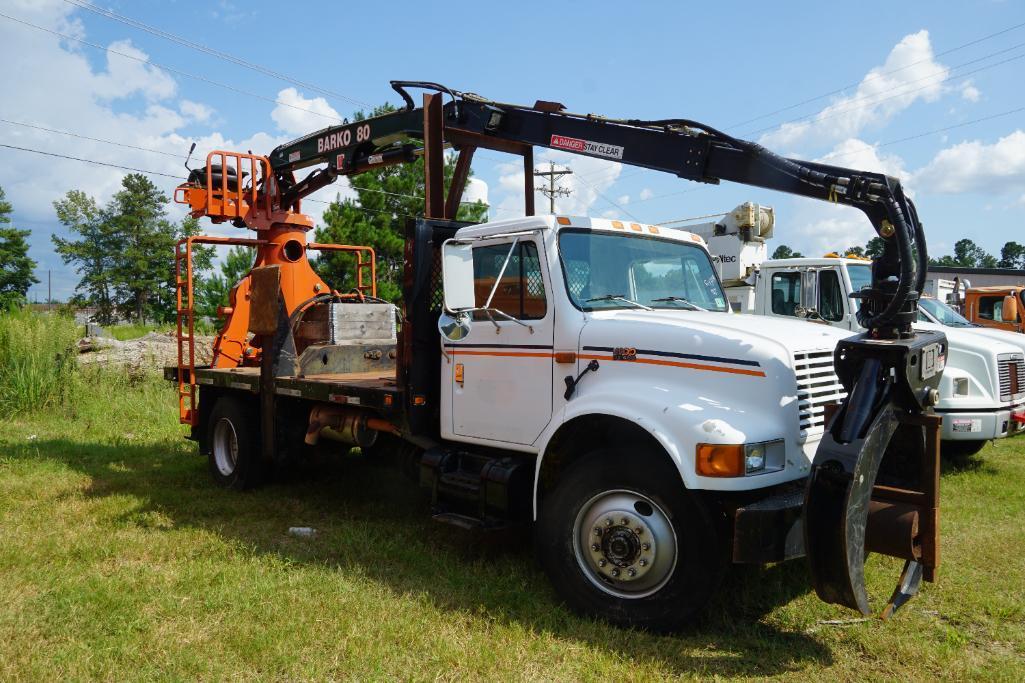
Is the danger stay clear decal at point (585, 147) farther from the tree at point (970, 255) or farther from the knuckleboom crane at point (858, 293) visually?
the tree at point (970, 255)

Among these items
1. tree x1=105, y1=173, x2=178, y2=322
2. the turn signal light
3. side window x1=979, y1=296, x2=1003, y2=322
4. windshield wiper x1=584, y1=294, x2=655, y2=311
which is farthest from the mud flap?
tree x1=105, y1=173, x2=178, y2=322

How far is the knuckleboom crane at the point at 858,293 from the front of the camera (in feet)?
11.9

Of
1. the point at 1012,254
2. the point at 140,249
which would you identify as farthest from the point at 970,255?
the point at 140,249

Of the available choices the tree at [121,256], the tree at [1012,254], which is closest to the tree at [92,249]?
the tree at [121,256]

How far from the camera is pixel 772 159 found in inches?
194

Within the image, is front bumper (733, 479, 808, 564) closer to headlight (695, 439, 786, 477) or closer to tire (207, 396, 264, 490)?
headlight (695, 439, 786, 477)

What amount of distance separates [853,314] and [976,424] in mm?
1742

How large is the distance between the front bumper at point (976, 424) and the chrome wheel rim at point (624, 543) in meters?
4.78

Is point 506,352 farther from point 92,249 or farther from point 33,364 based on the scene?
point 92,249

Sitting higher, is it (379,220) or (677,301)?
(379,220)

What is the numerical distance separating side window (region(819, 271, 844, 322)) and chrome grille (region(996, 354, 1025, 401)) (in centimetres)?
166

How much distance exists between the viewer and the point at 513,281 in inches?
199

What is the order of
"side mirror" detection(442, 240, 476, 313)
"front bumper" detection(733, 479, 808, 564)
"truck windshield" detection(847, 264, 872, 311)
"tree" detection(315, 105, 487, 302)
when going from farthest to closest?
"tree" detection(315, 105, 487, 302)
"truck windshield" detection(847, 264, 872, 311)
"side mirror" detection(442, 240, 476, 313)
"front bumper" detection(733, 479, 808, 564)

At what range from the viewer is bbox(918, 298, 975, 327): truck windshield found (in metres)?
8.94
